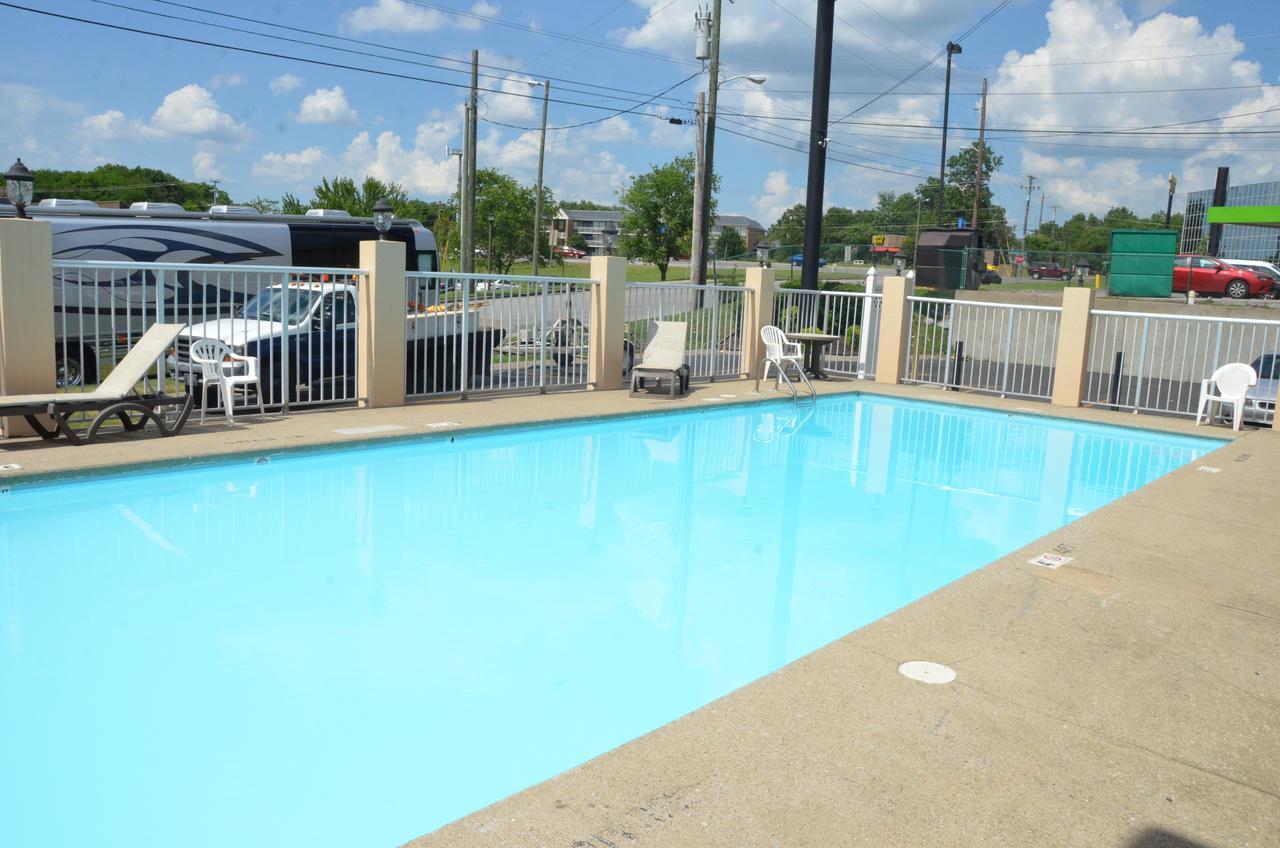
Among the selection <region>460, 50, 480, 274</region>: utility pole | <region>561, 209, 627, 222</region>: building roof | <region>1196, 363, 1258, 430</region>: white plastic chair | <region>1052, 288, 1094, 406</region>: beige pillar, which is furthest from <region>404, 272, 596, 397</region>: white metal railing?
<region>561, 209, 627, 222</region>: building roof

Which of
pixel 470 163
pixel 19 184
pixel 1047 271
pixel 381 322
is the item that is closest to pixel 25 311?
pixel 19 184

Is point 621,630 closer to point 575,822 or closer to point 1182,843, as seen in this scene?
point 575,822

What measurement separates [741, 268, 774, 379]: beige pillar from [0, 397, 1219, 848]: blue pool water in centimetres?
631

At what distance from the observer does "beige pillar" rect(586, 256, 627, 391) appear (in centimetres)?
1445

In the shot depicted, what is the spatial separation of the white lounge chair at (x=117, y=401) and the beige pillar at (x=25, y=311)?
1.06 feet

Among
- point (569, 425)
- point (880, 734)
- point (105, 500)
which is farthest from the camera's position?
point (569, 425)

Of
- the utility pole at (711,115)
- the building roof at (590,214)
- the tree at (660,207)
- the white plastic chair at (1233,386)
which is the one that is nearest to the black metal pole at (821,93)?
the utility pole at (711,115)

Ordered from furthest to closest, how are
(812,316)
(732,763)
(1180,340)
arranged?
(1180,340), (812,316), (732,763)

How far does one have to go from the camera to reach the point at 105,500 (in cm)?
762

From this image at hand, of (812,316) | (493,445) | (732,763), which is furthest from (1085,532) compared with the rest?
(812,316)

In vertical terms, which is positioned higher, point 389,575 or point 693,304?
point 693,304

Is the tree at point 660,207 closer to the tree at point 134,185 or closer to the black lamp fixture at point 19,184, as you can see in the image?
the tree at point 134,185

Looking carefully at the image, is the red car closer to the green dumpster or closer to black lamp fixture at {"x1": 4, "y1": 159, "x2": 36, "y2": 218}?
the green dumpster

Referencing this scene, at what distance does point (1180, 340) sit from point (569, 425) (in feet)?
61.6
